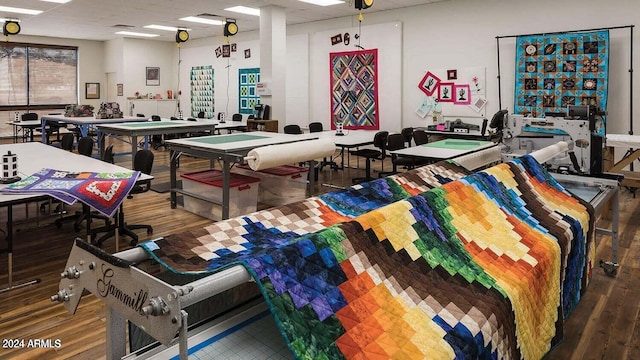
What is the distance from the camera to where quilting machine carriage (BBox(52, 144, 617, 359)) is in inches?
37.8

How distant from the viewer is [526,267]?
1903 mm

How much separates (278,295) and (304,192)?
15.3ft

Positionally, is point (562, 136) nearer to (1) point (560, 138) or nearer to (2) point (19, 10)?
(1) point (560, 138)

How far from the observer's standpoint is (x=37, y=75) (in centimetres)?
1345

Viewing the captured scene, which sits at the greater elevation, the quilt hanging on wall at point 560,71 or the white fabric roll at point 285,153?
the quilt hanging on wall at point 560,71

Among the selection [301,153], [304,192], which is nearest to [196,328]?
[301,153]

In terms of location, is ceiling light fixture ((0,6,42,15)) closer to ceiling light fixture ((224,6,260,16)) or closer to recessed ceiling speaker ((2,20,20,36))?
recessed ceiling speaker ((2,20,20,36))

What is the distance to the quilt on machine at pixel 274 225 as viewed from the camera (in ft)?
4.58

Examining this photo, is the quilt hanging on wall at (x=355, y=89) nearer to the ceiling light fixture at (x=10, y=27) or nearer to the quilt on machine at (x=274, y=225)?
the ceiling light fixture at (x=10, y=27)

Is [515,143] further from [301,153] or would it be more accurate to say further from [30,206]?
[30,206]

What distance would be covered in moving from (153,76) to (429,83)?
29.5 feet

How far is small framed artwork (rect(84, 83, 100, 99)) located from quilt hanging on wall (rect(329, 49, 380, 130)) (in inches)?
326

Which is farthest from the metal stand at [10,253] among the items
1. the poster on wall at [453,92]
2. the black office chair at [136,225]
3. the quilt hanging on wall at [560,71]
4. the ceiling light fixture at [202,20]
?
the ceiling light fixture at [202,20]

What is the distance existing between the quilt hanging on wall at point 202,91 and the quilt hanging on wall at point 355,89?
4489 millimetres
